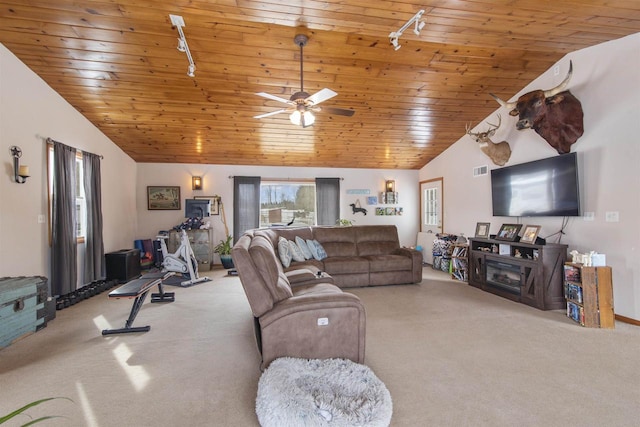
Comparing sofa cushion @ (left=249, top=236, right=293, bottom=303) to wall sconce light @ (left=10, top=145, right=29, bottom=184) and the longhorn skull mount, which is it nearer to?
wall sconce light @ (left=10, top=145, right=29, bottom=184)

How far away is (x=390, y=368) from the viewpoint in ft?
8.13

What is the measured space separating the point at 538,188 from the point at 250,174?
5.40 metres

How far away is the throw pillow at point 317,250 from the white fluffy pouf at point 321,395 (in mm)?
2764

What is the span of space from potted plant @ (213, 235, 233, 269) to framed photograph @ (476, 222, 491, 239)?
4.72 meters

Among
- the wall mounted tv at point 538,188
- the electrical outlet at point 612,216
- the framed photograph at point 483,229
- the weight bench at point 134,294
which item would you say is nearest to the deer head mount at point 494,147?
the wall mounted tv at point 538,188

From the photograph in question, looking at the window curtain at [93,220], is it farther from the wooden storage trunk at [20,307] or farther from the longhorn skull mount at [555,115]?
the longhorn skull mount at [555,115]

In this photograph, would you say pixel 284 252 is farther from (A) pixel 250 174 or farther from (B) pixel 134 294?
(A) pixel 250 174

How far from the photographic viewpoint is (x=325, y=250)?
5.36m

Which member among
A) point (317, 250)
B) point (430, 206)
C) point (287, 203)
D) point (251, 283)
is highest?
point (287, 203)

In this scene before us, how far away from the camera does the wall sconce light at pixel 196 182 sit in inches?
271

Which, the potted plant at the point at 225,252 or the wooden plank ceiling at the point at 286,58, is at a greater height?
the wooden plank ceiling at the point at 286,58

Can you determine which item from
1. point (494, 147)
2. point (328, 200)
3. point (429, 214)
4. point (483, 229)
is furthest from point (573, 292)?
point (328, 200)

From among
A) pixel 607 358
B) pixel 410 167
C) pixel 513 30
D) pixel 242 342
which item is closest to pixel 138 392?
pixel 242 342

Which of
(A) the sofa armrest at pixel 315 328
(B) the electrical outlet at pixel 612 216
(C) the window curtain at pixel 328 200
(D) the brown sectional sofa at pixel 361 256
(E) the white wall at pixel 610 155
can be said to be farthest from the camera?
(C) the window curtain at pixel 328 200
